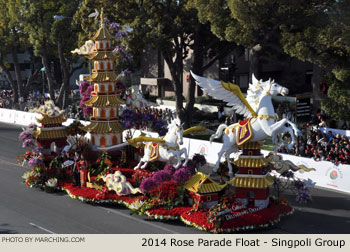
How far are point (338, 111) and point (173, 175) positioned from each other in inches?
554

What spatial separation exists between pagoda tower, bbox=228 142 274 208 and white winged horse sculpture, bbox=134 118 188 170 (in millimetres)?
2658

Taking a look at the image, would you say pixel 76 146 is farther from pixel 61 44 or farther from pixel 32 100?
pixel 32 100

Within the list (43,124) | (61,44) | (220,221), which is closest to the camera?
(220,221)

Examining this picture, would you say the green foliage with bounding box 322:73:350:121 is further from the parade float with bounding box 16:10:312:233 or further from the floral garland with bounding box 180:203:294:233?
the floral garland with bounding box 180:203:294:233

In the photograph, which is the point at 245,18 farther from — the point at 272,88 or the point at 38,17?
the point at 38,17

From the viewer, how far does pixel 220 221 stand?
53.6 feet

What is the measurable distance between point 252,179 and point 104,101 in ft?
27.0

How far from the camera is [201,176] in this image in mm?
17578

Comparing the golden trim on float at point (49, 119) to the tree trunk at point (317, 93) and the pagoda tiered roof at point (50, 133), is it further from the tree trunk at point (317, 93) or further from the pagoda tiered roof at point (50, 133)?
the tree trunk at point (317, 93)

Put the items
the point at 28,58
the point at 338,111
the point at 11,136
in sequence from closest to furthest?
1. the point at 338,111
2. the point at 11,136
3. the point at 28,58

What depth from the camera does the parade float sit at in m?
17.2

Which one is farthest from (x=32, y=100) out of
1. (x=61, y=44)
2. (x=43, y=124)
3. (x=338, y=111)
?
(x=338, y=111)

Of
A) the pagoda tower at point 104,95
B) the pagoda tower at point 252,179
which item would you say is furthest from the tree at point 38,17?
the pagoda tower at point 252,179

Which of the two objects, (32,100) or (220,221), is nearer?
(220,221)
